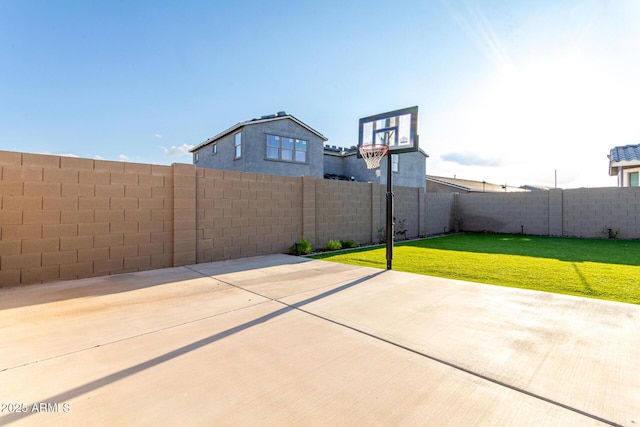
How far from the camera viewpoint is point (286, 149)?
54.9 feet

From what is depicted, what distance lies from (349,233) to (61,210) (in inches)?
320

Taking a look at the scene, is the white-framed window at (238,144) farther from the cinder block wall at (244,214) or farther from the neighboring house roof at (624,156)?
the neighboring house roof at (624,156)

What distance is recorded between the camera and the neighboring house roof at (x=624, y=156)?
15.6 meters

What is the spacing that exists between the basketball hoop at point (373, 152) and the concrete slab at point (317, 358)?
435cm

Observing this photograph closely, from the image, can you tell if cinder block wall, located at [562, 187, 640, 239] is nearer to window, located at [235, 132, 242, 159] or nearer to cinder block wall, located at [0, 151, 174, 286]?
window, located at [235, 132, 242, 159]

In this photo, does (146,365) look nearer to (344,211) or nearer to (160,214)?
(160,214)

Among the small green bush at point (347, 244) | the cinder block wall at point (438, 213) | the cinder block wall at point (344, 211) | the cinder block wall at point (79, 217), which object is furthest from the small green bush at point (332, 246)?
the cinder block wall at point (438, 213)

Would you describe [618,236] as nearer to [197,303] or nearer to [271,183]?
[271,183]

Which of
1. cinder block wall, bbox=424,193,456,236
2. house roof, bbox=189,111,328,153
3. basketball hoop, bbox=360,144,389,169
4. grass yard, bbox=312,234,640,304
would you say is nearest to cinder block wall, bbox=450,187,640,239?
cinder block wall, bbox=424,193,456,236

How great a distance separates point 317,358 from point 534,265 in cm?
683

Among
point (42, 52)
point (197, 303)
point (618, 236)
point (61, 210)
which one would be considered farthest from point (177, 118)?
point (618, 236)

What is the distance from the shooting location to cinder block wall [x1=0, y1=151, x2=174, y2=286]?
509 cm

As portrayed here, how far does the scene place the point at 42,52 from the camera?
314 inches

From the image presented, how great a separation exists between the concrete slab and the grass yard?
37.7 inches
